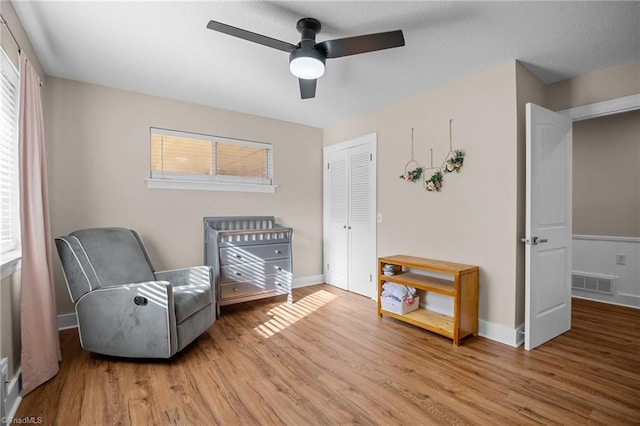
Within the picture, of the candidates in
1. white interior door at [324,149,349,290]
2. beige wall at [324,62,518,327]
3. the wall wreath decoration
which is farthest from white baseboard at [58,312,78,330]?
the wall wreath decoration

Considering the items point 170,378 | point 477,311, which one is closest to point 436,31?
point 477,311

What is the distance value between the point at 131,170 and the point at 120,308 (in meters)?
1.67

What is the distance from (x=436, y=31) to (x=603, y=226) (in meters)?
3.69

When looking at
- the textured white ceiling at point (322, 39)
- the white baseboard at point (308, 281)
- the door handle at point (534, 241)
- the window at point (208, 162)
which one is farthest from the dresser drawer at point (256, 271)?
the door handle at point (534, 241)

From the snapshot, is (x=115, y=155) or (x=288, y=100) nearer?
(x=115, y=155)

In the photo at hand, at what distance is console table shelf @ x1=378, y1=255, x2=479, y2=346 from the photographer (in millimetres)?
2699

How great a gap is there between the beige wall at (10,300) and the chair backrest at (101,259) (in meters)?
0.35

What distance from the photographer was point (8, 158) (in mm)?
2115

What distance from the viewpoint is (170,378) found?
219cm

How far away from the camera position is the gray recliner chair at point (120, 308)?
233 cm

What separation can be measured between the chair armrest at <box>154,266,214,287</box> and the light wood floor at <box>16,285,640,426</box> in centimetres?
52

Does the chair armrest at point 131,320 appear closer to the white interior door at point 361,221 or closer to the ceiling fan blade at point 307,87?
the ceiling fan blade at point 307,87

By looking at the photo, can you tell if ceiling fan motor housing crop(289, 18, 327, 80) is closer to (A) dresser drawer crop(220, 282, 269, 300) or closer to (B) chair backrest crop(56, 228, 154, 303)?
(B) chair backrest crop(56, 228, 154, 303)

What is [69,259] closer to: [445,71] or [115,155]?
[115,155]
